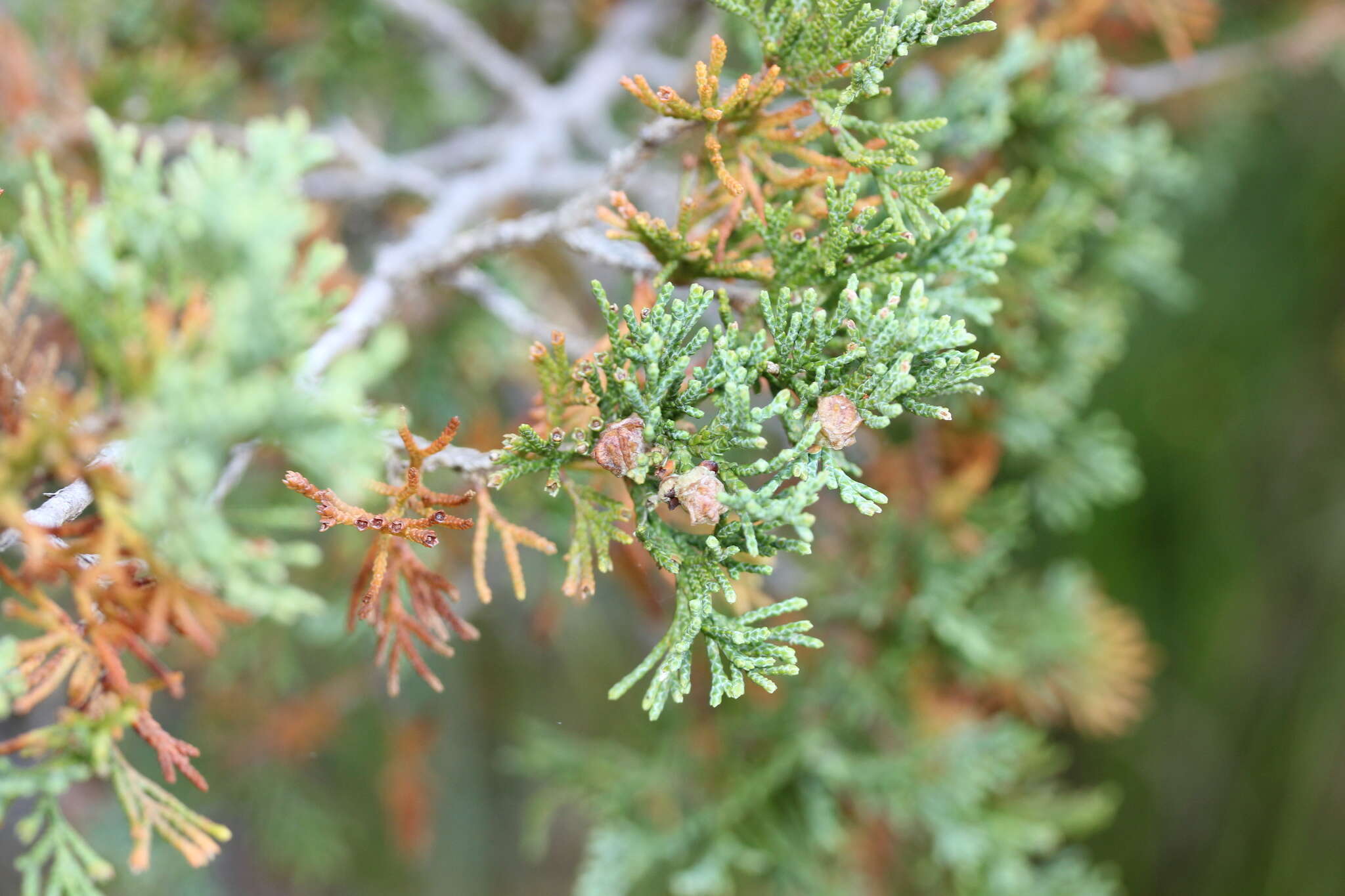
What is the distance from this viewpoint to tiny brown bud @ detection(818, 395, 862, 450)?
1.86 ft

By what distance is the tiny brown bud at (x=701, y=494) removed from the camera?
56cm

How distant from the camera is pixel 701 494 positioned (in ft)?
1.84

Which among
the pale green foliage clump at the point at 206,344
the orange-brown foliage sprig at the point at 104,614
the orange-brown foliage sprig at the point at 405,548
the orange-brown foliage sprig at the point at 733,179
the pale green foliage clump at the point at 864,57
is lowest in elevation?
the orange-brown foliage sprig at the point at 104,614

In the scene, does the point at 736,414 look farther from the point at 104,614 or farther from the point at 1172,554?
the point at 1172,554

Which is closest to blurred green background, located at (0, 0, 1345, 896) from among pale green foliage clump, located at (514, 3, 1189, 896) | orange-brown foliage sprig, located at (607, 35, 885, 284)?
pale green foliage clump, located at (514, 3, 1189, 896)

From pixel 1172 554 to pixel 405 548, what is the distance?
1908 mm

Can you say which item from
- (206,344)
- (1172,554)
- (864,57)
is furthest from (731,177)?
(1172,554)

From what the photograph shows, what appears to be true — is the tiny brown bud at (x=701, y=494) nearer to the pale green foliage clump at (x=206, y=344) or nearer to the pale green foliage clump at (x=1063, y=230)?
the pale green foliage clump at (x=206, y=344)

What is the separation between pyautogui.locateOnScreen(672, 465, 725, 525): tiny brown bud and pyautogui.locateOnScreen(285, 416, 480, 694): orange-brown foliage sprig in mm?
141

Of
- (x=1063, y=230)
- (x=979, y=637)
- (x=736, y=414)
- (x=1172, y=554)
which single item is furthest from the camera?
(x=1172, y=554)

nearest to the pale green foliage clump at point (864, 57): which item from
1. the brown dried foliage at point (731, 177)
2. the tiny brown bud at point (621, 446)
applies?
the brown dried foliage at point (731, 177)

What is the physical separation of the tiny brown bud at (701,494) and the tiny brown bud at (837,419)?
8 centimetres

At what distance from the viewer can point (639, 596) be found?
4.06ft

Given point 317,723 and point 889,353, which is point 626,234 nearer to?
point 889,353
